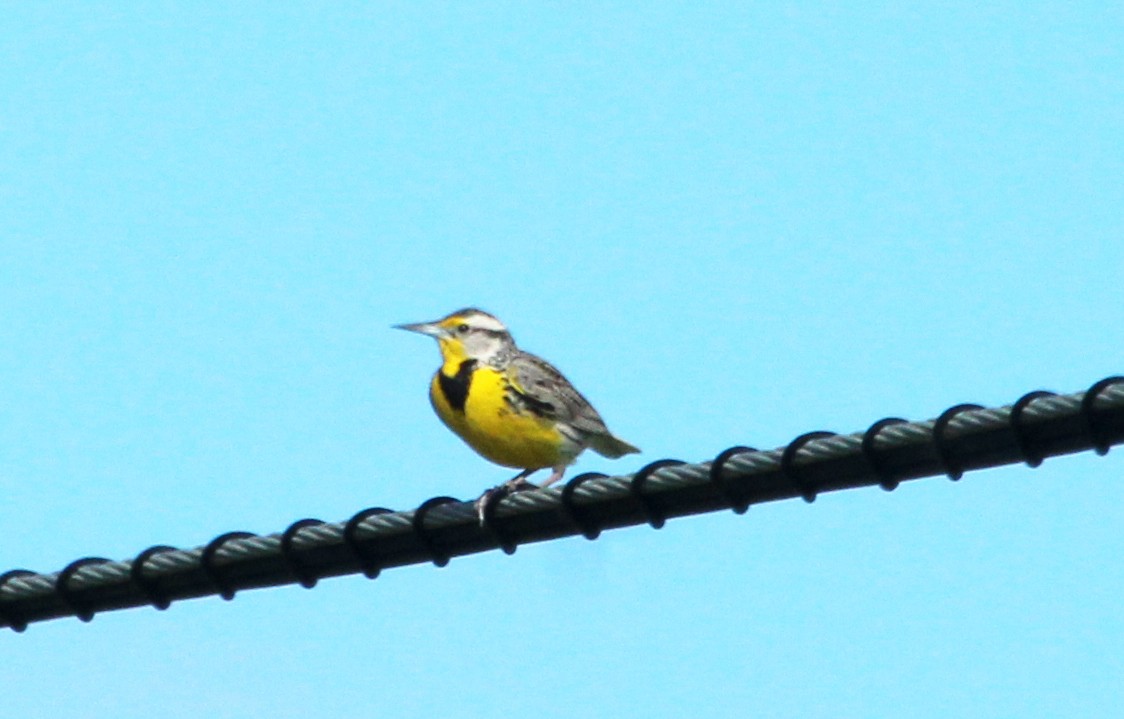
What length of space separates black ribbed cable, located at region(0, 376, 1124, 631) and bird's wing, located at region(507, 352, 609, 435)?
4643 mm

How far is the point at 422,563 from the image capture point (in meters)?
11.7

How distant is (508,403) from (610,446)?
1186 mm

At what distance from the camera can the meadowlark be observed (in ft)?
52.6

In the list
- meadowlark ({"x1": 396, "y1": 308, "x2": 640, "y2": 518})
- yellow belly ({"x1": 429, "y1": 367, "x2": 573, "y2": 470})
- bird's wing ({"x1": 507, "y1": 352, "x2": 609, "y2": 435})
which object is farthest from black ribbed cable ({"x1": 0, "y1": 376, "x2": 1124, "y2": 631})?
bird's wing ({"x1": 507, "y1": 352, "x2": 609, "y2": 435})

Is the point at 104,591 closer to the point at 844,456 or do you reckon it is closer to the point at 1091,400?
the point at 844,456

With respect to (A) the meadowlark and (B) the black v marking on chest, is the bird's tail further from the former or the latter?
(B) the black v marking on chest

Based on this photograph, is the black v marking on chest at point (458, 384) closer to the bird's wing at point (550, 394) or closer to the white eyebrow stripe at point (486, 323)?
the bird's wing at point (550, 394)

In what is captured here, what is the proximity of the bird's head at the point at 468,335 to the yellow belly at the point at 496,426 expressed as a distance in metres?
0.34

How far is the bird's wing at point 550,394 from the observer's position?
1627cm

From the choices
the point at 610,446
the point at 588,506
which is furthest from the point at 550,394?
the point at 588,506

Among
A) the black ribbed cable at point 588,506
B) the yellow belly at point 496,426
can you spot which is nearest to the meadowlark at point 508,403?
the yellow belly at point 496,426

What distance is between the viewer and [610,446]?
56.2ft

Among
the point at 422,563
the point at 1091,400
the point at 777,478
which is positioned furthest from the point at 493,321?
the point at 1091,400

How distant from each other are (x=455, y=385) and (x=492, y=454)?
49 centimetres
